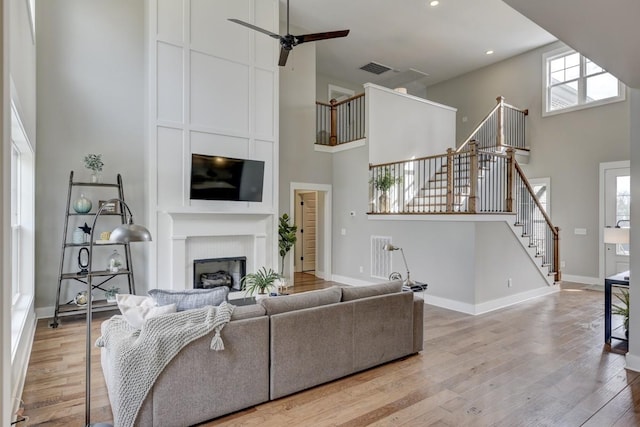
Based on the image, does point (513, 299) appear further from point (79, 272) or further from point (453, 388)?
point (79, 272)

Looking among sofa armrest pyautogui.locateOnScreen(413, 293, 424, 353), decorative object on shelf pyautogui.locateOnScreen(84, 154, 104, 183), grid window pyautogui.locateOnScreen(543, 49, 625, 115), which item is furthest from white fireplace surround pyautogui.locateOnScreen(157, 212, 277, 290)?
grid window pyautogui.locateOnScreen(543, 49, 625, 115)

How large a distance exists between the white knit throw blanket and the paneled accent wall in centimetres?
325

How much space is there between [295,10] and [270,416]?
277 inches

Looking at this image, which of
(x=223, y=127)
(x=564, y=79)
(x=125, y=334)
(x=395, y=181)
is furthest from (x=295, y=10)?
(x=125, y=334)

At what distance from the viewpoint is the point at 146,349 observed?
92.2 inches

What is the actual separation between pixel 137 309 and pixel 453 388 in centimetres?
261

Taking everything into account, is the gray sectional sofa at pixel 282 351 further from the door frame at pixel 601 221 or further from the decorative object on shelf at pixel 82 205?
the door frame at pixel 601 221

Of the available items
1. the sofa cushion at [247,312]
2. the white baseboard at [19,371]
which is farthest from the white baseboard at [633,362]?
the white baseboard at [19,371]

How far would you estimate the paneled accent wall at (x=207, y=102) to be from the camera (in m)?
5.48

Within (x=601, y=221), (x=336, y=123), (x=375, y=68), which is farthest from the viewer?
(x=375, y=68)

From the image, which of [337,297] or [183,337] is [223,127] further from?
[183,337]

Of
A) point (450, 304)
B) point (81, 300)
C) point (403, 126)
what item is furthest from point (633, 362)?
point (81, 300)

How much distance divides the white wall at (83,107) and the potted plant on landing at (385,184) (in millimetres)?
4187

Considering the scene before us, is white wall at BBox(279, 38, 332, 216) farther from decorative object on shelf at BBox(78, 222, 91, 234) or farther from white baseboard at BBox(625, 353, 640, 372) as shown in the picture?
white baseboard at BBox(625, 353, 640, 372)
